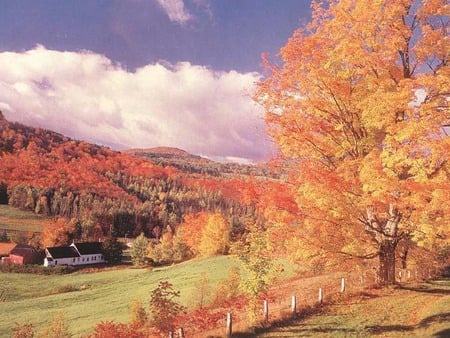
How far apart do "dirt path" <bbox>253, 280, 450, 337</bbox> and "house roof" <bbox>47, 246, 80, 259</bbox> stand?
106m

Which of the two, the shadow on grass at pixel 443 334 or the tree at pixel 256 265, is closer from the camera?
the shadow on grass at pixel 443 334

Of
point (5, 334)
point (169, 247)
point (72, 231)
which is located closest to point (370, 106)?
point (5, 334)

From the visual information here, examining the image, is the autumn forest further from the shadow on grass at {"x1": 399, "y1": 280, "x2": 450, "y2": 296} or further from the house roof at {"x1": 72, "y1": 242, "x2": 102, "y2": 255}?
the house roof at {"x1": 72, "y1": 242, "x2": 102, "y2": 255}

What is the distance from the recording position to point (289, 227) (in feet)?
64.7

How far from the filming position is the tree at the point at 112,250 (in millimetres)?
112875

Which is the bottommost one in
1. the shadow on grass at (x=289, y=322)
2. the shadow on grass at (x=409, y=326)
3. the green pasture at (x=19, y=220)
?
the shadow on grass at (x=289, y=322)

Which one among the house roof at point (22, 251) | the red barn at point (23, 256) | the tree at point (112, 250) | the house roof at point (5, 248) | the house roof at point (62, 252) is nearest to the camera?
the red barn at point (23, 256)

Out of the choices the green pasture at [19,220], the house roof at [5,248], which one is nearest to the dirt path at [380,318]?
the house roof at [5,248]

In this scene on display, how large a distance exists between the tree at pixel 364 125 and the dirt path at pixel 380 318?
2676 mm

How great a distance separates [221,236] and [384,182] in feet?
255

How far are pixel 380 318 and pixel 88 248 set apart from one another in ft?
370

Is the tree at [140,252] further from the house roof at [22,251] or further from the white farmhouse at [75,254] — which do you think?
the house roof at [22,251]

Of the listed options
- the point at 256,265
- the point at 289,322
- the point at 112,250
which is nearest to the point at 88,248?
the point at 112,250

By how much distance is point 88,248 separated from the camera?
120 meters
